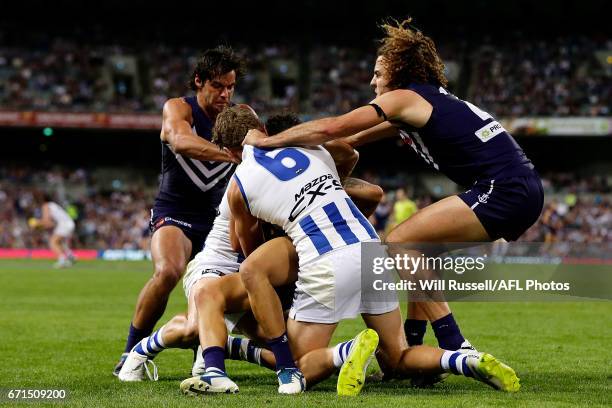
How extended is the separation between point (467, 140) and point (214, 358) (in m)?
2.08

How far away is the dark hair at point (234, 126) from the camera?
598 cm

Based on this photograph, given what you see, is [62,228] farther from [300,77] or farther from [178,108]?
[300,77]

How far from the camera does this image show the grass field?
17.0 ft

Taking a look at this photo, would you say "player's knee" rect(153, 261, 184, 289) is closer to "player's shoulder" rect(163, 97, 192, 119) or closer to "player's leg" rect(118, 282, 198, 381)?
"player's leg" rect(118, 282, 198, 381)

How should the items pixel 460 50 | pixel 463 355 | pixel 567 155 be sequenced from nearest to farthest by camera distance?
pixel 463 355 < pixel 567 155 < pixel 460 50

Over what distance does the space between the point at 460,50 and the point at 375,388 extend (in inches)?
1458

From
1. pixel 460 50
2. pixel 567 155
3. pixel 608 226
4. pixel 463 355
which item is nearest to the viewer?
pixel 463 355

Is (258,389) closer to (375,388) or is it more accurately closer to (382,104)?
(375,388)

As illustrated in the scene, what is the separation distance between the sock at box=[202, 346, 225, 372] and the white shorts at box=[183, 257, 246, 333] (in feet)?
1.67

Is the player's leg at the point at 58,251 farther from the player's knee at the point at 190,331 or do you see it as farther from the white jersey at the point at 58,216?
the player's knee at the point at 190,331

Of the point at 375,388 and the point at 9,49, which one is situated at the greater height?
the point at 9,49

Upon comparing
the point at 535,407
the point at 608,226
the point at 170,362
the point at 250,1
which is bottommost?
the point at 608,226

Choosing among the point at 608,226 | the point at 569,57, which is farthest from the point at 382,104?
the point at 569,57

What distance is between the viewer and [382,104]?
18.6ft
